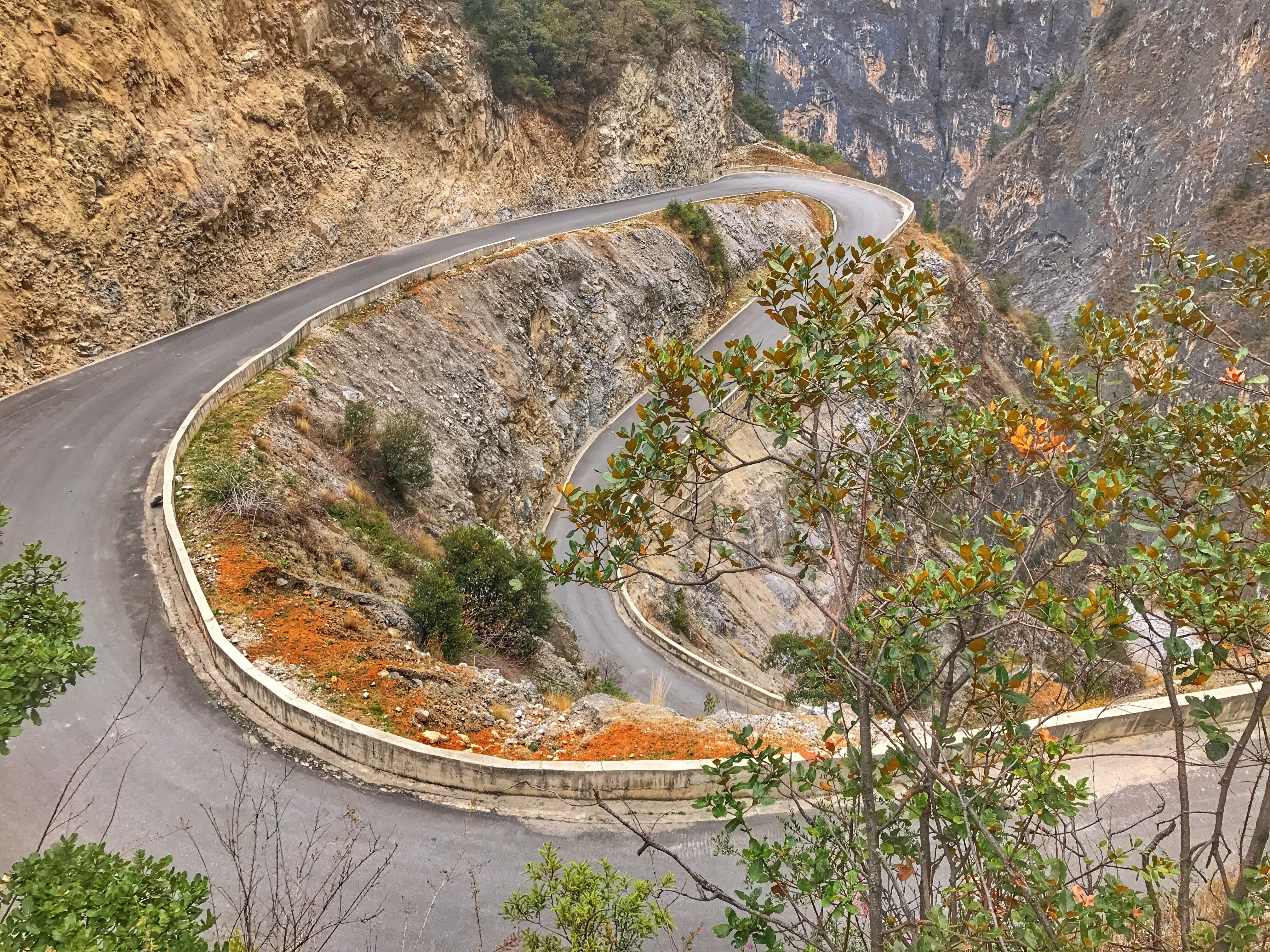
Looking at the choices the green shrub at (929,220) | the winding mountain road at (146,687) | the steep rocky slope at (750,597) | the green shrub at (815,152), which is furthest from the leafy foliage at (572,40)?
the steep rocky slope at (750,597)

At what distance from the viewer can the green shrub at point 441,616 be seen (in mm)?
12109

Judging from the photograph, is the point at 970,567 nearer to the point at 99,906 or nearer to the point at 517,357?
the point at 99,906

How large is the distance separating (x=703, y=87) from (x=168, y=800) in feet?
153

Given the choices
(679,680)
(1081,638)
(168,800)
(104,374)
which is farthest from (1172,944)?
(104,374)

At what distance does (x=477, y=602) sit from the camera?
13.6 metres

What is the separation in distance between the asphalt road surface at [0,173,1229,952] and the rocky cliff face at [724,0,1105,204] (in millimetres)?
134343

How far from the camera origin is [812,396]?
13.2 ft

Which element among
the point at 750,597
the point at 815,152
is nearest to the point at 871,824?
the point at 750,597

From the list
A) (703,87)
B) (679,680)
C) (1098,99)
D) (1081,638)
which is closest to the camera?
(1081,638)

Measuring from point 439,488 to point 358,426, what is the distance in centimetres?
281

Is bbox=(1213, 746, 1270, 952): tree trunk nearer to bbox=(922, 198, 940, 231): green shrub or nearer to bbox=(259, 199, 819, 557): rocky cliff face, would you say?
bbox=(259, 199, 819, 557): rocky cliff face

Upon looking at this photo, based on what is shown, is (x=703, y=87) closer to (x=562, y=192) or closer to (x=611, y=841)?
A: (x=562, y=192)

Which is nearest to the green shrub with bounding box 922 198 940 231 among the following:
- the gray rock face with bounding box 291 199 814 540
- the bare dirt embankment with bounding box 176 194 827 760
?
the gray rock face with bounding box 291 199 814 540

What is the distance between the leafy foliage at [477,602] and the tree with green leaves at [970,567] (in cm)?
841
